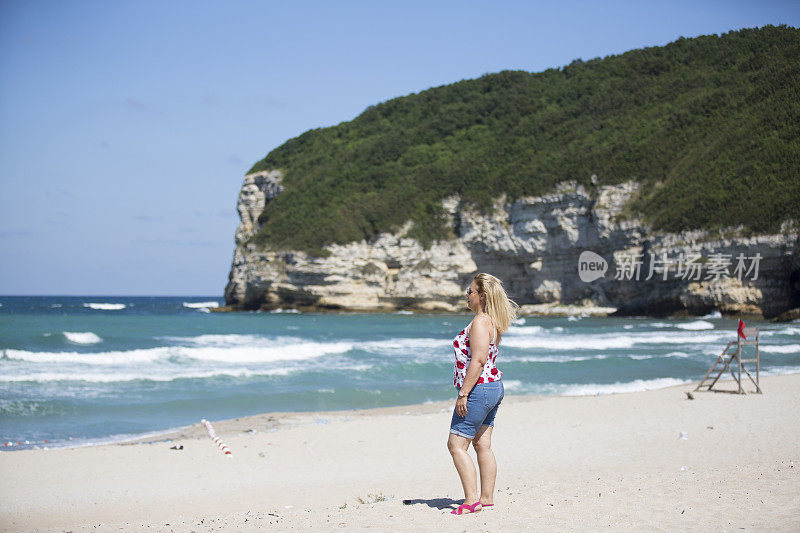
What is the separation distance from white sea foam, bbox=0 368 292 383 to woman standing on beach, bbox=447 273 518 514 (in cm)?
1419

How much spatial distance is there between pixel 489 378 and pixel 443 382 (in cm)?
1277

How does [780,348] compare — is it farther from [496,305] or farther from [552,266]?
[552,266]

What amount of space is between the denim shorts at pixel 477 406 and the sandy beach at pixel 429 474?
62 centimetres

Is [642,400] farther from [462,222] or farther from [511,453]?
[462,222]

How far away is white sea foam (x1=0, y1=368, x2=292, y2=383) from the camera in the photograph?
1600 centimetres

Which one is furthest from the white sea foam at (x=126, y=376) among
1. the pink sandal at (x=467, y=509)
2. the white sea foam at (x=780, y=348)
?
the white sea foam at (x=780, y=348)

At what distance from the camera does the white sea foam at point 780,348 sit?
22700mm

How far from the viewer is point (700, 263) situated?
44.9m

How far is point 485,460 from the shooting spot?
4.40 m

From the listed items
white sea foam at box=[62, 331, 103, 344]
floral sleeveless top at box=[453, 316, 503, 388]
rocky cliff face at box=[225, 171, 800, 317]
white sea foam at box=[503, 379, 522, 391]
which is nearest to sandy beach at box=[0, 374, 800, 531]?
floral sleeveless top at box=[453, 316, 503, 388]

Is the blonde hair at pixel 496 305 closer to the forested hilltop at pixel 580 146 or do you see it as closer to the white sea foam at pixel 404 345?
the white sea foam at pixel 404 345

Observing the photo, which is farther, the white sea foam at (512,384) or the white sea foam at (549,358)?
the white sea foam at (549,358)

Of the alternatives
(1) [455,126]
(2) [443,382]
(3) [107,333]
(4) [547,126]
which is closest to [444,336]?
(2) [443,382]

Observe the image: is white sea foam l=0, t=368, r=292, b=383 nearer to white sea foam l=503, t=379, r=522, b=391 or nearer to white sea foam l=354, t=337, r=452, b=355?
white sea foam l=503, t=379, r=522, b=391
